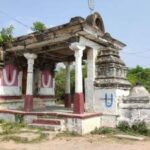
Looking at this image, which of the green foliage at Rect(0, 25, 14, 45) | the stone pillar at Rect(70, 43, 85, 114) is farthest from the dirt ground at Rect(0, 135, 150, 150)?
the green foliage at Rect(0, 25, 14, 45)

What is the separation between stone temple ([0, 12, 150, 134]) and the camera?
11.0 meters

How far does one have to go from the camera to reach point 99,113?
1168cm

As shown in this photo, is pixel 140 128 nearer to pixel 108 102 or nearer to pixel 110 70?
pixel 108 102

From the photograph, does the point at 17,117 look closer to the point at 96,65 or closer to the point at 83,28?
the point at 96,65

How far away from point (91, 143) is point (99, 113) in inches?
105

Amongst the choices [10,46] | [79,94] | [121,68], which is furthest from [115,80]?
[10,46]

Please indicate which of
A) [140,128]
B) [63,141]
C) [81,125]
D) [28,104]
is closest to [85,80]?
[81,125]

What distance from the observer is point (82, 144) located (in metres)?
9.01

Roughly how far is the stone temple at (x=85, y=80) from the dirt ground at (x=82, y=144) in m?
1.02

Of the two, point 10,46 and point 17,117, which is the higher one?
point 10,46

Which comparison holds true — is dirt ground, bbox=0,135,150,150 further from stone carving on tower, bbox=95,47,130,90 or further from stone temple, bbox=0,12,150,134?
stone carving on tower, bbox=95,47,130,90

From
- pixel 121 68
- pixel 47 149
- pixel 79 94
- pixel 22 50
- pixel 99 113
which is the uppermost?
pixel 22 50

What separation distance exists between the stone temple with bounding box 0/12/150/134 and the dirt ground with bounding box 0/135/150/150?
102cm

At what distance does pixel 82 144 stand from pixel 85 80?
386 cm
